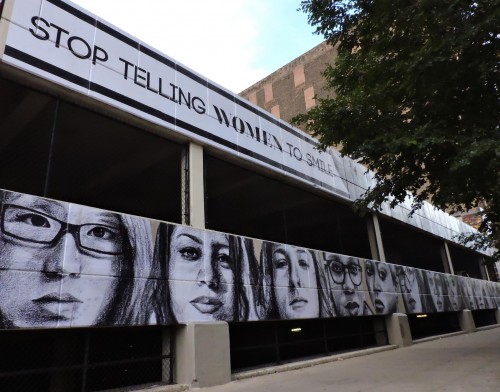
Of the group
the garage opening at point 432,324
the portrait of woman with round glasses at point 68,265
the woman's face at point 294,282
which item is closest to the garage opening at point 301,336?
the woman's face at point 294,282

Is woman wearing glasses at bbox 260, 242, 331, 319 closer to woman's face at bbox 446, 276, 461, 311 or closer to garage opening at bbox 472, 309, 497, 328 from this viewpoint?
woman's face at bbox 446, 276, 461, 311

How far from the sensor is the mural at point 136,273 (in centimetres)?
551

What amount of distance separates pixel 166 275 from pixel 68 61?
14.2ft

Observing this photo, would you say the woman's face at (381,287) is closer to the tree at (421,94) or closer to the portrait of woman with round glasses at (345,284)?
the portrait of woman with round glasses at (345,284)

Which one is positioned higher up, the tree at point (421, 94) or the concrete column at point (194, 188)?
the tree at point (421, 94)

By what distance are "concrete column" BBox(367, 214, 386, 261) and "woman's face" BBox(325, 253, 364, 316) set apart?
2228 millimetres

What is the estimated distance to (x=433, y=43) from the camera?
7.77 m

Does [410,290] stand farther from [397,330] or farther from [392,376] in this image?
[392,376]

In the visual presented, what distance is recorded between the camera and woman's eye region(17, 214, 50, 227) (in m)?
5.64

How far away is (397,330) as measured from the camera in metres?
13.6

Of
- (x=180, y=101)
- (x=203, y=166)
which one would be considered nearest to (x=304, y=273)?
(x=203, y=166)

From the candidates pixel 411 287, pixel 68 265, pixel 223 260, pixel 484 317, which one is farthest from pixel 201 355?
pixel 484 317

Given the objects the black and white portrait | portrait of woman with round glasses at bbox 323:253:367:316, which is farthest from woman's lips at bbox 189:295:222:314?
the black and white portrait

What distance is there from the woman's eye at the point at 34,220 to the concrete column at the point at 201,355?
10.3ft
